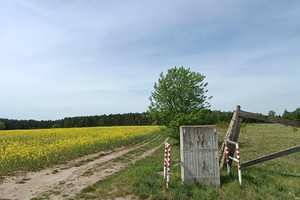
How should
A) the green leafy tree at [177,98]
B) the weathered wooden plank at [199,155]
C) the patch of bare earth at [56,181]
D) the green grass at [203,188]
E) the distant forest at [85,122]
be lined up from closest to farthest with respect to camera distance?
the green grass at [203,188]
the weathered wooden plank at [199,155]
the patch of bare earth at [56,181]
the green leafy tree at [177,98]
the distant forest at [85,122]

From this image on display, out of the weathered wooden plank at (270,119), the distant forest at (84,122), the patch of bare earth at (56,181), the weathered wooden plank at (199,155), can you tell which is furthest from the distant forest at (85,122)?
the weathered wooden plank at (199,155)

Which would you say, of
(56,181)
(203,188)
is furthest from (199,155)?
(56,181)

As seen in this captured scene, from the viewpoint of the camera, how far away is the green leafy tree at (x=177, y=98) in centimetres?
2177

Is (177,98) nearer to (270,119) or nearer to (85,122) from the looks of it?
(270,119)

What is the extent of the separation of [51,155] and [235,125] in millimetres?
11961

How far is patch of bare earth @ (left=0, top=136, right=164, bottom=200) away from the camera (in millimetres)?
8789

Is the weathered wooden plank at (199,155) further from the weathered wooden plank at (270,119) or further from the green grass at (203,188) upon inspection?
the weathered wooden plank at (270,119)

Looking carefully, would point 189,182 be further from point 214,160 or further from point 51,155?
point 51,155

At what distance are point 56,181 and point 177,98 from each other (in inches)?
520

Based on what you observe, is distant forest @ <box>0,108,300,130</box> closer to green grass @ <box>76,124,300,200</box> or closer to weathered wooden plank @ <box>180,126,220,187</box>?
green grass @ <box>76,124,300,200</box>

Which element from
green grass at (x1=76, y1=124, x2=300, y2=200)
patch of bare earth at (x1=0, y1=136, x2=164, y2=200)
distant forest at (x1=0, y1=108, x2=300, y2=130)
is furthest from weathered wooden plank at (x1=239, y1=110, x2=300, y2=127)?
distant forest at (x1=0, y1=108, x2=300, y2=130)

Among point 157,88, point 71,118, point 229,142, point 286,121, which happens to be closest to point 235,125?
point 229,142

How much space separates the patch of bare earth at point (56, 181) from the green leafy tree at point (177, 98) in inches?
330

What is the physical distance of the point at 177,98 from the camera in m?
21.6
